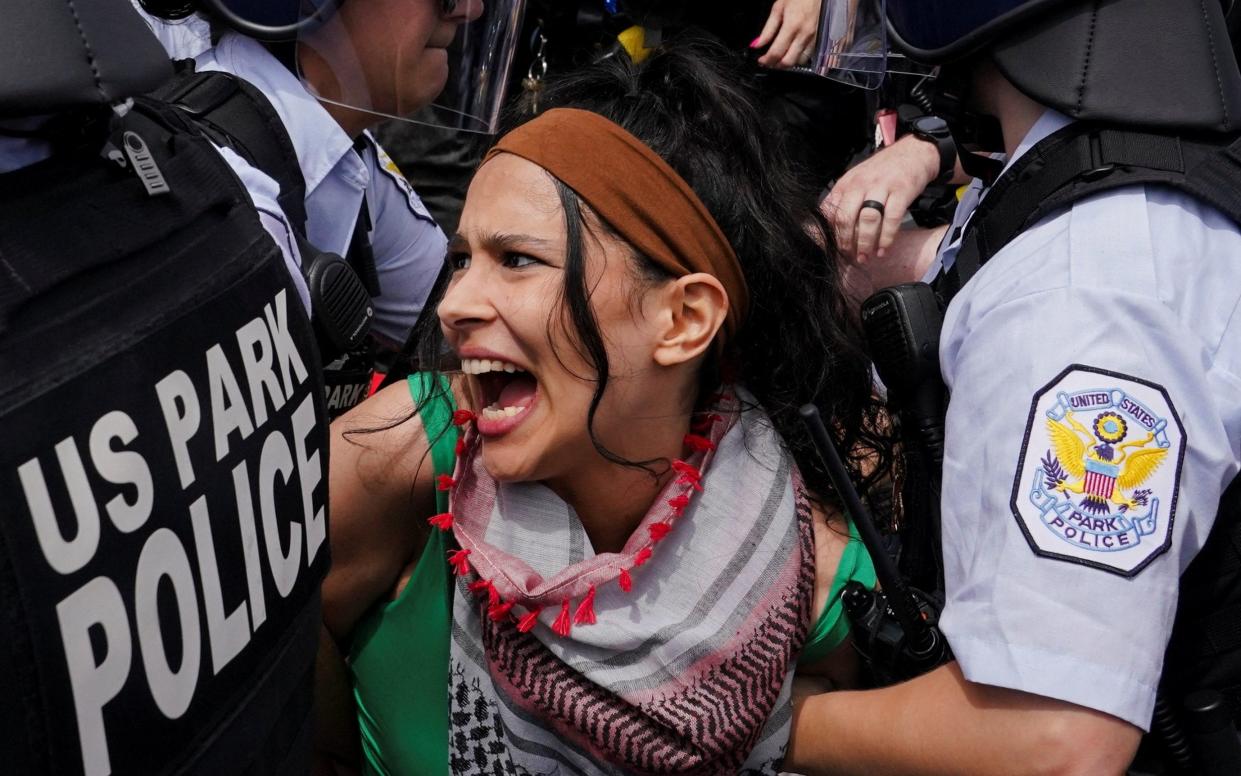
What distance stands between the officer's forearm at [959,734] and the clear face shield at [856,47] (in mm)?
1075

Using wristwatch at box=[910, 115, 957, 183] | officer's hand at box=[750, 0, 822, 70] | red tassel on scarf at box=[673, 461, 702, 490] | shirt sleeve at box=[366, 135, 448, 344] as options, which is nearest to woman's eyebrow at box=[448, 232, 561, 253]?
red tassel on scarf at box=[673, 461, 702, 490]

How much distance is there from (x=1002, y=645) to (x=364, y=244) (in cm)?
150

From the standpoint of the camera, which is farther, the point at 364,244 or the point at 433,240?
the point at 433,240

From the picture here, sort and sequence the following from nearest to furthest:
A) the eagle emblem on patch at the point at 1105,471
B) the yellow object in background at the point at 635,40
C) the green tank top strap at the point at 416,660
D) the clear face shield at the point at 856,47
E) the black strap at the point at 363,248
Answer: the eagle emblem on patch at the point at 1105,471 → the green tank top strap at the point at 416,660 → the clear face shield at the point at 856,47 → the black strap at the point at 363,248 → the yellow object in background at the point at 635,40

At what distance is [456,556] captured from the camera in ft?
5.91

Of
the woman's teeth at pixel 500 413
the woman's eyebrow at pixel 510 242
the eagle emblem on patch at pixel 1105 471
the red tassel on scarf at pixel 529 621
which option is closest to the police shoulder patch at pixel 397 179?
the woman's eyebrow at pixel 510 242

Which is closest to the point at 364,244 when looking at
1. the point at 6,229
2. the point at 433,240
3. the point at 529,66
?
the point at 433,240

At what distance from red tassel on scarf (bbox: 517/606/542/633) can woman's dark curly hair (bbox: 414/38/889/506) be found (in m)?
0.25

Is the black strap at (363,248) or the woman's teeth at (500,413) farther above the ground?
the woman's teeth at (500,413)

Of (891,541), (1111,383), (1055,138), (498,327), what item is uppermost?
(1055,138)

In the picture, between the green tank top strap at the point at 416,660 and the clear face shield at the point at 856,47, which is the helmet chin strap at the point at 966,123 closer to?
the clear face shield at the point at 856,47

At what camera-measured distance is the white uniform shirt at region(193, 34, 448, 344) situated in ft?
7.27

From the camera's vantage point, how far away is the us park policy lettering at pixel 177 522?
3.16 feet

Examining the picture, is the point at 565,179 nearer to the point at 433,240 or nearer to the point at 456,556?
the point at 456,556
